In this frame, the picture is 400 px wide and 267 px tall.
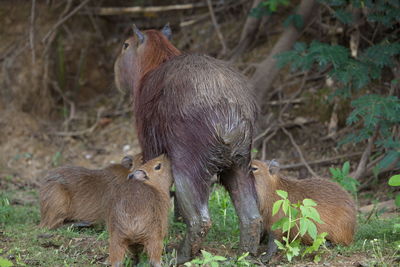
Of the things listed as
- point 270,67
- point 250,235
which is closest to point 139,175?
point 250,235

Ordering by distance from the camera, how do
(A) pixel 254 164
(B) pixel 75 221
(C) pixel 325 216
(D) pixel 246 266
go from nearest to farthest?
1. (D) pixel 246 266
2. (C) pixel 325 216
3. (A) pixel 254 164
4. (B) pixel 75 221

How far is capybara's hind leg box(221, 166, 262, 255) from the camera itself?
5277 millimetres

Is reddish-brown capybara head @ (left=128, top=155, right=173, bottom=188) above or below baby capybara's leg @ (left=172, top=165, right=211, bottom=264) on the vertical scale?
above

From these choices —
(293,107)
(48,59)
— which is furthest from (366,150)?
(48,59)

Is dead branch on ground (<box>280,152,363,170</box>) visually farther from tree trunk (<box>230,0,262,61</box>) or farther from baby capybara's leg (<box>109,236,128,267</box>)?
baby capybara's leg (<box>109,236,128,267</box>)

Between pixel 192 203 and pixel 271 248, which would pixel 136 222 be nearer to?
pixel 192 203

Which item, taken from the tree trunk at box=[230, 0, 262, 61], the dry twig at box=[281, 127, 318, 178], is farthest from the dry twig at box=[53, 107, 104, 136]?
the dry twig at box=[281, 127, 318, 178]

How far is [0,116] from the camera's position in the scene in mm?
10102

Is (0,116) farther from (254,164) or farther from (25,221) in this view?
(254,164)

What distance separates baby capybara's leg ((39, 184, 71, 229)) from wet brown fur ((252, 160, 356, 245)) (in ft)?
6.21

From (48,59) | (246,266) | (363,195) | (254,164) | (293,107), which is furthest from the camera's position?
(48,59)

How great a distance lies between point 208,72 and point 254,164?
1.08m

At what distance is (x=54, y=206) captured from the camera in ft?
20.4

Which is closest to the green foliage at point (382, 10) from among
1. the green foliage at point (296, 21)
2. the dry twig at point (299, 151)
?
the green foliage at point (296, 21)
